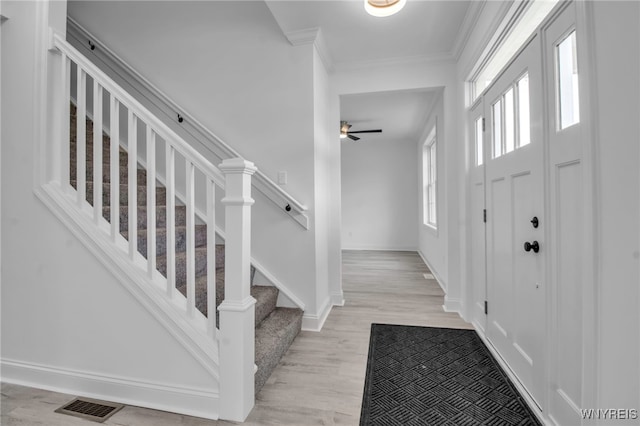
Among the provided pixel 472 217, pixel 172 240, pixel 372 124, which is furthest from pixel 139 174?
pixel 372 124

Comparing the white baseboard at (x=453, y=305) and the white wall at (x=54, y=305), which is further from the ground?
the white wall at (x=54, y=305)

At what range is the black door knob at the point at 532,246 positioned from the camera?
154 centimetres

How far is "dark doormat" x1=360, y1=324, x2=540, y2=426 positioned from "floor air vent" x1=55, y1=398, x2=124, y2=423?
1.24 metres

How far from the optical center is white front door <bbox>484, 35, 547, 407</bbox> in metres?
1.54

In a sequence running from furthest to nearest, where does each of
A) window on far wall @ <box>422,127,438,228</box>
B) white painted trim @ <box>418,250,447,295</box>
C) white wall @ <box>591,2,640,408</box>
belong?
window on far wall @ <box>422,127,438,228</box>
white painted trim @ <box>418,250,447,295</box>
white wall @ <box>591,2,640,408</box>

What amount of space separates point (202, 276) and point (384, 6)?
2.19m

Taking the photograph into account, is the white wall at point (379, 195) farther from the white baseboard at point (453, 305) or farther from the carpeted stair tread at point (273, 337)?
the carpeted stair tread at point (273, 337)

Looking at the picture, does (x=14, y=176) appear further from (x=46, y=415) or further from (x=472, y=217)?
(x=472, y=217)

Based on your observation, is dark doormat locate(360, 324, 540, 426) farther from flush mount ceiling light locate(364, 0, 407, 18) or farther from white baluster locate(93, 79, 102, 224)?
flush mount ceiling light locate(364, 0, 407, 18)

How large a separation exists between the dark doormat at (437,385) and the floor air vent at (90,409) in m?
1.24

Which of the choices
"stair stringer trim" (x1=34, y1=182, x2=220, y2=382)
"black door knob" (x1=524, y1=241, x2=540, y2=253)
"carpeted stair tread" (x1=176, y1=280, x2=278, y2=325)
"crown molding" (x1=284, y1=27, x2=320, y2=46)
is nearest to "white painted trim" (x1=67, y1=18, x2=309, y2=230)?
"carpeted stair tread" (x1=176, y1=280, x2=278, y2=325)

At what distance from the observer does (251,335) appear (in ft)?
5.01

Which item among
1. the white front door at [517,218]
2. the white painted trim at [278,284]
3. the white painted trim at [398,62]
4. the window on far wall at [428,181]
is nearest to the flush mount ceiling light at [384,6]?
the white front door at [517,218]

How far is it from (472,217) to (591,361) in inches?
69.7
